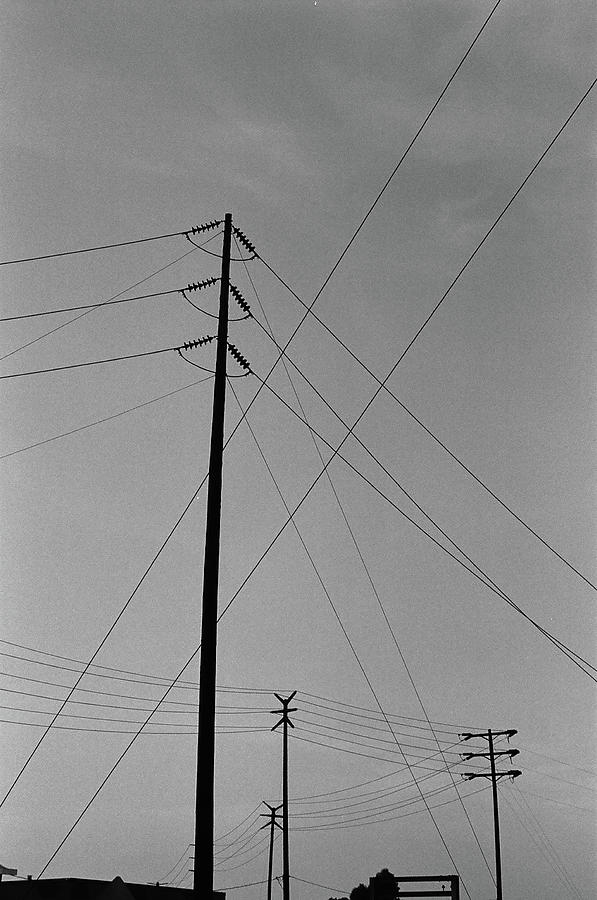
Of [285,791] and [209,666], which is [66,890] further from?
[285,791]

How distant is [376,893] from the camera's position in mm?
27375

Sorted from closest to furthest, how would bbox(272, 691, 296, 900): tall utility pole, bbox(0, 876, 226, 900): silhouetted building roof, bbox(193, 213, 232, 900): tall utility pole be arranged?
1. bbox(193, 213, 232, 900): tall utility pole
2. bbox(0, 876, 226, 900): silhouetted building roof
3. bbox(272, 691, 296, 900): tall utility pole

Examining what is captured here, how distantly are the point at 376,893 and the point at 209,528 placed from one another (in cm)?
1269

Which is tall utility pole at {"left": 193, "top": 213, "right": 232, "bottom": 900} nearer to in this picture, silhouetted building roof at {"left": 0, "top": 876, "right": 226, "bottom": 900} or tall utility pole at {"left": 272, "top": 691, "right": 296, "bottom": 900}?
silhouetted building roof at {"left": 0, "top": 876, "right": 226, "bottom": 900}

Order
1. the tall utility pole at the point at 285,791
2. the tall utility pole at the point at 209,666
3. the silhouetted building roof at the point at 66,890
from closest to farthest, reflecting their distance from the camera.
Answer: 1. the tall utility pole at the point at 209,666
2. the silhouetted building roof at the point at 66,890
3. the tall utility pole at the point at 285,791

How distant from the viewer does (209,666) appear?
18.5m

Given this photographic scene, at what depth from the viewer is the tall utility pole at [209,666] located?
17.5 meters

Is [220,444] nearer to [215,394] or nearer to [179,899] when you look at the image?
[215,394]

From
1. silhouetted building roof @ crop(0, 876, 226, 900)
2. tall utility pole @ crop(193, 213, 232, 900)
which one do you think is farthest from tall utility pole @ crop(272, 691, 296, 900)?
tall utility pole @ crop(193, 213, 232, 900)

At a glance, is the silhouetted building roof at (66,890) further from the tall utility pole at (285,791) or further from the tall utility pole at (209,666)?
the tall utility pole at (285,791)

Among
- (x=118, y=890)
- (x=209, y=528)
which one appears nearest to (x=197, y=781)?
(x=118, y=890)

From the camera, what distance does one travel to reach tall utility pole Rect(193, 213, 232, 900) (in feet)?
57.4

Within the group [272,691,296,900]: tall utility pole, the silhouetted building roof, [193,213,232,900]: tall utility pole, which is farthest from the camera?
[272,691,296,900]: tall utility pole

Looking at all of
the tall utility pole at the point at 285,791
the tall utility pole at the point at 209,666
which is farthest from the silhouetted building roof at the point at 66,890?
the tall utility pole at the point at 285,791
